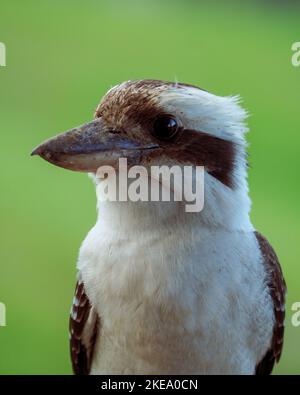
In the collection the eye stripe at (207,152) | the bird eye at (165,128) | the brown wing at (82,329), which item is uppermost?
the bird eye at (165,128)

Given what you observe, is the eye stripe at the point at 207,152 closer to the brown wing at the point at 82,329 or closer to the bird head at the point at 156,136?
the bird head at the point at 156,136

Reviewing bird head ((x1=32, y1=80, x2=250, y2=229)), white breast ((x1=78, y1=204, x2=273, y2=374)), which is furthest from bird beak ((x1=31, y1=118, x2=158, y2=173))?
white breast ((x1=78, y1=204, x2=273, y2=374))

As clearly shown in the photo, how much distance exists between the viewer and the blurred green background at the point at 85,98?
7.22 ft

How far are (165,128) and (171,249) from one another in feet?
0.74

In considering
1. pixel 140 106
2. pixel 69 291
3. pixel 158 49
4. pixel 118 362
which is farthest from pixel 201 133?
pixel 158 49

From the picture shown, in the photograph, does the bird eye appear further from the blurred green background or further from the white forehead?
the blurred green background

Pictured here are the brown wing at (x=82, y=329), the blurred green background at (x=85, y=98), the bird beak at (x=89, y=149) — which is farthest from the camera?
the blurred green background at (x=85, y=98)

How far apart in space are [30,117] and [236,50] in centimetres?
66

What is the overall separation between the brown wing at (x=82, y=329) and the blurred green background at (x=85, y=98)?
471mm

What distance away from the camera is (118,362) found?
1.51 m

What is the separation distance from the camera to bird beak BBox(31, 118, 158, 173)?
4.38 ft

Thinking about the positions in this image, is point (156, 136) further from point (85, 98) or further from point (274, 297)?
point (85, 98)

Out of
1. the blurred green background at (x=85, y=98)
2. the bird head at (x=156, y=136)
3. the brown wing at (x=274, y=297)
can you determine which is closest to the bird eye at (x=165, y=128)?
the bird head at (x=156, y=136)

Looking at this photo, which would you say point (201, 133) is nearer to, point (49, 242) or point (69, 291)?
point (69, 291)
